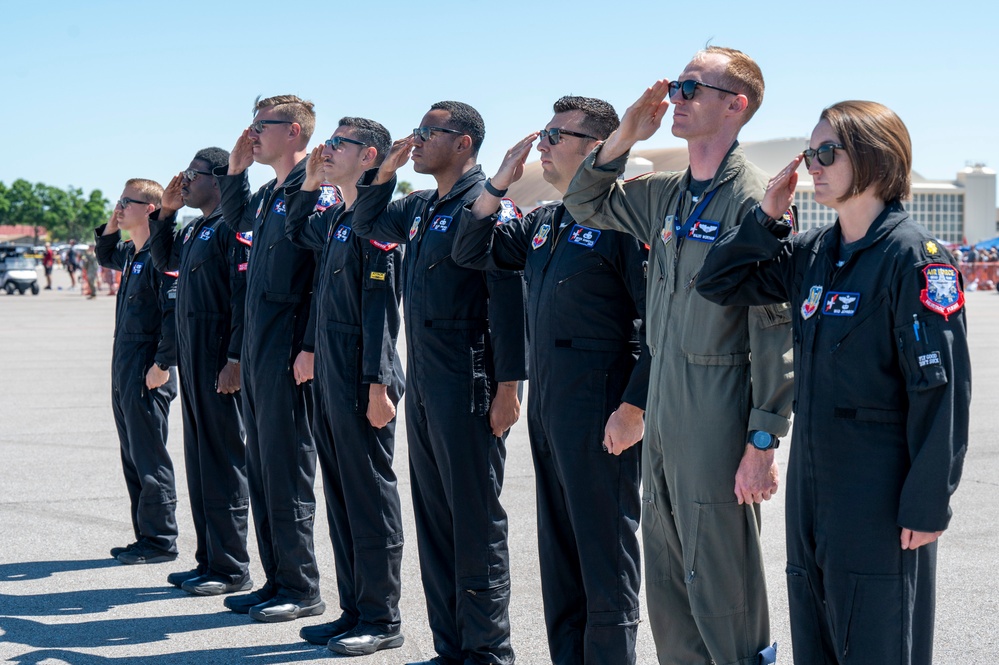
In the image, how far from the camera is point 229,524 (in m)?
6.05

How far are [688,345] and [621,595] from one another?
1068mm

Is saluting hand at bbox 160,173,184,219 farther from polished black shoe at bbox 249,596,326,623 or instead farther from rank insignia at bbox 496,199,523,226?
rank insignia at bbox 496,199,523,226

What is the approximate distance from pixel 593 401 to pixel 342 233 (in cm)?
172

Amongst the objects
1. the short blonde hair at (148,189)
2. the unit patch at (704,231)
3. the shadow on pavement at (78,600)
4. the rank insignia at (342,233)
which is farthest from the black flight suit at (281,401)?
the unit patch at (704,231)

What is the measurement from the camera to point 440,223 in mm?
4695

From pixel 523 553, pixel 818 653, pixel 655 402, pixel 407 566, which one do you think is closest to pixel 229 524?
pixel 407 566

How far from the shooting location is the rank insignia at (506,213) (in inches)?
175

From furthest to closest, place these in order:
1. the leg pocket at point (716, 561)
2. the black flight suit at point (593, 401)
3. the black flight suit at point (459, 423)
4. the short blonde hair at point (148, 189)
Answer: the short blonde hair at point (148, 189) < the black flight suit at point (459, 423) < the black flight suit at point (593, 401) < the leg pocket at point (716, 561)

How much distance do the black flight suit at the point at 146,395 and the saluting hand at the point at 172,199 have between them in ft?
1.32

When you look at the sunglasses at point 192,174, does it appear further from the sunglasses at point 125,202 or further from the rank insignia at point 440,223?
the rank insignia at point 440,223

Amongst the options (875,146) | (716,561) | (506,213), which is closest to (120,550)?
(506,213)

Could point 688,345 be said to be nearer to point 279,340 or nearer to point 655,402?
point 655,402

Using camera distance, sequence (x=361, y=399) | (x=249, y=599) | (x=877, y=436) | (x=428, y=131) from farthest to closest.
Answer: (x=249, y=599) < (x=361, y=399) < (x=428, y=131) < (x=877, y=436)

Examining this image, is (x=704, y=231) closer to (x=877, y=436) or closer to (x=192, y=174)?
(x=877, y=436)
